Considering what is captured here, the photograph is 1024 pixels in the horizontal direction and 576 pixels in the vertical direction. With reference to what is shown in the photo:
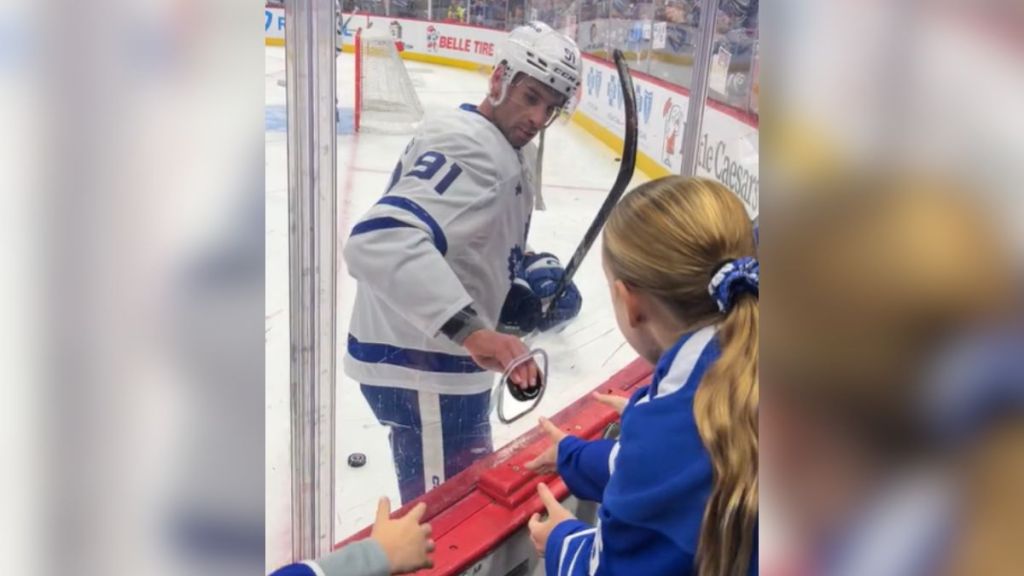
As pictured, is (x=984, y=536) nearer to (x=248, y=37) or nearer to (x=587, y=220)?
(x=248, y=37)

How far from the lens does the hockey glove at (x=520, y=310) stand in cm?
123

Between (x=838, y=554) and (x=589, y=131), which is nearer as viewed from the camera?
(x=838, y=554)

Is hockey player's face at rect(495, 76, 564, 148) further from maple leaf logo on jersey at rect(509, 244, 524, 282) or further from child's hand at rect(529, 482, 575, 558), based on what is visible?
child's hand at rect(529, 482, 575, 558)

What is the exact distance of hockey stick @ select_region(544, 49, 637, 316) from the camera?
4.39 feet

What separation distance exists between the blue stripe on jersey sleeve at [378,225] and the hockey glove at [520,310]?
25cm

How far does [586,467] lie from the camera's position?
1157 mm

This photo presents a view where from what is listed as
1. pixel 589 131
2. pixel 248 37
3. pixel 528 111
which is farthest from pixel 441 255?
pixel 248 37

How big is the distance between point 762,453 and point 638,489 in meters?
0.58

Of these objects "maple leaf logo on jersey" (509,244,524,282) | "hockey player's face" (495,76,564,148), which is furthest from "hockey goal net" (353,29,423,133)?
"maple leaf logo on jersey" (509,244,524,282)

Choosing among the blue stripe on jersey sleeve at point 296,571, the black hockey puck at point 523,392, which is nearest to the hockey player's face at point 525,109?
→ the black hockey puck at point 523,392

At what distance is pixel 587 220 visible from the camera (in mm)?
1396

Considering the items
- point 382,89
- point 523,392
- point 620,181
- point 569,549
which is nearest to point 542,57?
point 382,89

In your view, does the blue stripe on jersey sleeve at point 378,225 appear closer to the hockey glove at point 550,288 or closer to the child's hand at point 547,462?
the hockey glove at point 550,288

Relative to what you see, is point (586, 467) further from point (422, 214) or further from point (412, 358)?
point (422, 214)
